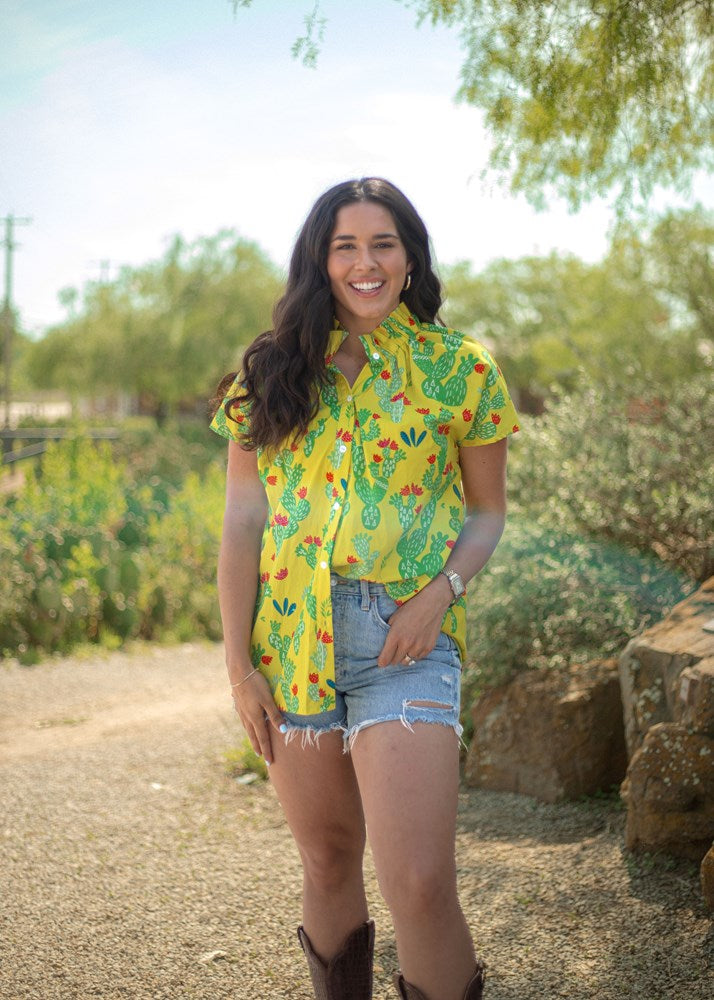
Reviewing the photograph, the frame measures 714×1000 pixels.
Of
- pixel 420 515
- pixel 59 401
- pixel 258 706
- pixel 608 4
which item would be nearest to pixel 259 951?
pixel 258 706

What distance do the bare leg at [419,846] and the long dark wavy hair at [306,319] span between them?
697 mm

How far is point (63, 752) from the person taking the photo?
488cm

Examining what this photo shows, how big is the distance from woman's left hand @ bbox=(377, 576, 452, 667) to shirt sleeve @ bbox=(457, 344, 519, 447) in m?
0.35

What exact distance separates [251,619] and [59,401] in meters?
73.7

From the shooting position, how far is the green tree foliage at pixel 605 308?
23.0ft

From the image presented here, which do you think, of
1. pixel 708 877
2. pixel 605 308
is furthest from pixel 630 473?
pixel 605 308

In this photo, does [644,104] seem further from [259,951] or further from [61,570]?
[61,570]

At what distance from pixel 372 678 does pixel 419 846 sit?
13.4 inches

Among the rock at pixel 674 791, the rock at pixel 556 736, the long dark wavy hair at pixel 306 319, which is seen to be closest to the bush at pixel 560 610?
the rock at pixel 556 736

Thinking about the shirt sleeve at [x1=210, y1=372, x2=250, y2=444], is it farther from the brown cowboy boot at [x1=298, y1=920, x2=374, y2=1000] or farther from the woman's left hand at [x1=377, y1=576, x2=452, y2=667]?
the brown cowboy boot at [x1=298, y1=920, x2=374, y2=1000]

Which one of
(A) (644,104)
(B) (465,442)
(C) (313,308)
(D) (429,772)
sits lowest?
(D) (429,772)

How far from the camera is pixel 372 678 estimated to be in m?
1.96

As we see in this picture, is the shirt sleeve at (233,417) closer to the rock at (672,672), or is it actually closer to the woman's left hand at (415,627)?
the woman's left hand at (415,627)

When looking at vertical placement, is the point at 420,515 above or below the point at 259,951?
above
